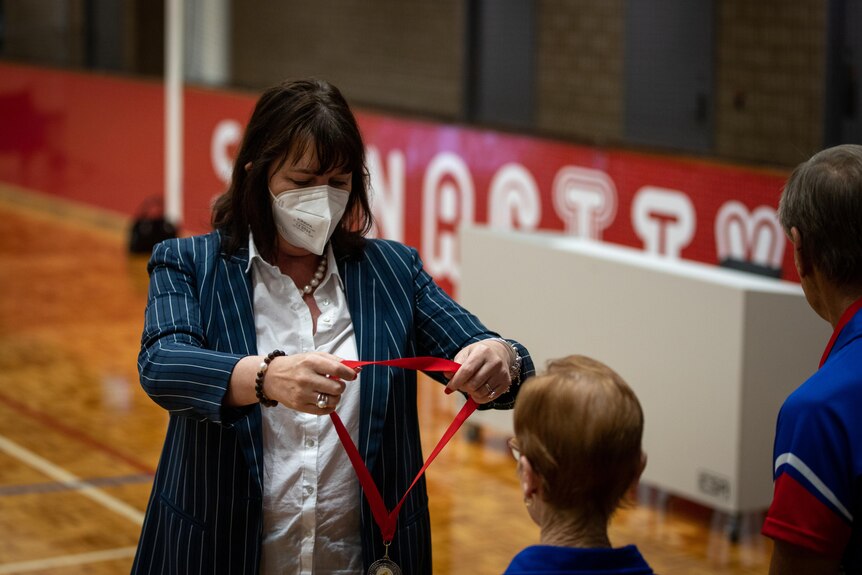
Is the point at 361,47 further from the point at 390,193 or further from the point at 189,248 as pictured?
the point at 189,248

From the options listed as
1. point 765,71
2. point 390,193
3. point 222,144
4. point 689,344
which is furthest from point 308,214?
point 222,144

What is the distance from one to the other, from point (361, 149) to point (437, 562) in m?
2.77

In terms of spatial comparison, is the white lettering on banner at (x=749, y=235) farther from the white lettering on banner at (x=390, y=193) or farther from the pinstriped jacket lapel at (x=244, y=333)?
the pinstriped jacket lapel at (x=244, y=333)

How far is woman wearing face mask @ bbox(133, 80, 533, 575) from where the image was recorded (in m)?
2.32

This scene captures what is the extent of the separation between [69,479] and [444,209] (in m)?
3.90

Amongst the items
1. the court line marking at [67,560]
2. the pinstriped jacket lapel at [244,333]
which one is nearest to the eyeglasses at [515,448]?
the pinstriped jacket lapel at [244,333]

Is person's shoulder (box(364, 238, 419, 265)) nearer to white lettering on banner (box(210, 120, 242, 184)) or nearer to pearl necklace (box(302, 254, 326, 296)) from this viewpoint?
pearl necklace (box(302, 254, 326, 296))

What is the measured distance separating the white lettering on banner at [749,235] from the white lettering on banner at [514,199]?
4.91 ft

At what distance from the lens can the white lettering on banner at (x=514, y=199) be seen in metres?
8.47

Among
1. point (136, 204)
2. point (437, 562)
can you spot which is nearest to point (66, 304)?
point (136, 204)

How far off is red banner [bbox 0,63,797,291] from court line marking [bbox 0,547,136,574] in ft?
8.16

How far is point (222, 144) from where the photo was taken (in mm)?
11258

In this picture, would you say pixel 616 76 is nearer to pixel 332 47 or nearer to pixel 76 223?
pixel 332 47

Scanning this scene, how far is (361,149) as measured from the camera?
2453 mm
